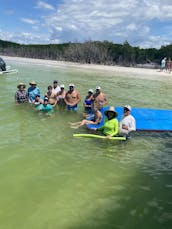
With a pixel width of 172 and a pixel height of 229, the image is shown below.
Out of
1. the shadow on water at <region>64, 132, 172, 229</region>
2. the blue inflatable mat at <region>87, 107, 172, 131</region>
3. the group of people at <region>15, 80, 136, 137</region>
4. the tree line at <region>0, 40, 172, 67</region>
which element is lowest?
the shadow on water at <region>64, 132, 172, 229</region>

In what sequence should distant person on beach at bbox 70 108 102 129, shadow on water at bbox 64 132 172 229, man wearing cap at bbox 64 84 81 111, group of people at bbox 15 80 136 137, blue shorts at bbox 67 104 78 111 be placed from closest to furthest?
shadow on water at bbox 64 132 172 229 < distant person on beach at bbox 70 108 102 129 < group of people at bbox 15 80 136 137 < man wearing cap at bbox 64 84 81 111 < blue shorts at bbox 67 104 78 111

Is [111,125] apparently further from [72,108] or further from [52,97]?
[52,97]

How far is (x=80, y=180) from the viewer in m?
5.52

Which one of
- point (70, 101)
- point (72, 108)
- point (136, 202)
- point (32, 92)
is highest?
point (32, 92)

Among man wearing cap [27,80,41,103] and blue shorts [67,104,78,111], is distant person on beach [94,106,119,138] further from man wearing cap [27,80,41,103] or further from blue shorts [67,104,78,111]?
man wearing cap [27,80,41,103]

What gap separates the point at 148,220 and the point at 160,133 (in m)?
4.61

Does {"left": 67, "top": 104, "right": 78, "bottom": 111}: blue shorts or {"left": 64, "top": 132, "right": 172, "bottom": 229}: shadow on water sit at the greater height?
{"left": 67, "top": 104, "right": 78, "bottom": 111}: blue shorts

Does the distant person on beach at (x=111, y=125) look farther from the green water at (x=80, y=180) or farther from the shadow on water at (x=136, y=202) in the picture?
the shadow on water at (x=136, y=202)

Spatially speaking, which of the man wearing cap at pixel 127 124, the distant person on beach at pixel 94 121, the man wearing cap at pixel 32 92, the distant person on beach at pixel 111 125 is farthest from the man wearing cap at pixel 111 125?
the man wearing cap at pixel 32 92

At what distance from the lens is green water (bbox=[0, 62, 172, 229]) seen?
172 inches

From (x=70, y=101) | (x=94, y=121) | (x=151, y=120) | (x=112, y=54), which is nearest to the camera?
(x=94, y=121)

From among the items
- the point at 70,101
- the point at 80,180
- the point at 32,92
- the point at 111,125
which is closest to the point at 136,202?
the point at 80,180

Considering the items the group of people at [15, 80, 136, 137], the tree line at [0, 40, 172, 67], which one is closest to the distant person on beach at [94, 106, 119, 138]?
the group of people at [15, 80, 136, 137]

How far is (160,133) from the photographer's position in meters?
8.71
